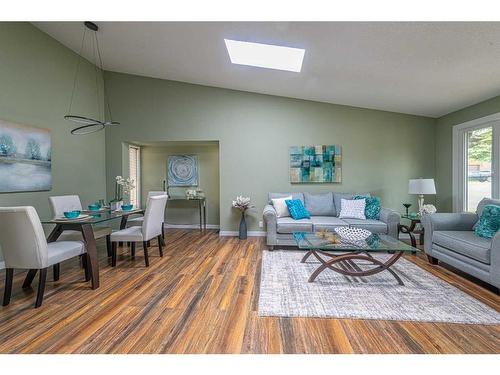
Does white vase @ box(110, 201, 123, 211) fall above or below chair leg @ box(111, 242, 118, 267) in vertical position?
above

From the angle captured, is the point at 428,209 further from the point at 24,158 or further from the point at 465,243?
the point at 24,158

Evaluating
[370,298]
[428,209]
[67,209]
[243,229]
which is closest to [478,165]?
[428,209]

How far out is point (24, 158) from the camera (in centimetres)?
369

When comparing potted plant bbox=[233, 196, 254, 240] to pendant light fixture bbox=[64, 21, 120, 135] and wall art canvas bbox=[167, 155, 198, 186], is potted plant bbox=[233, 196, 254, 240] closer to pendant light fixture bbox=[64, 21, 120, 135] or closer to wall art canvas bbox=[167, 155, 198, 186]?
wall art canvas bbox=[167, 155, 198, 186]

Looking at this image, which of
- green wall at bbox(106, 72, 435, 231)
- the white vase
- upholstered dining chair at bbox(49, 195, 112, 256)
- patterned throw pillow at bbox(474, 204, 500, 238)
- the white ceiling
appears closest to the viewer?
the white ceiling

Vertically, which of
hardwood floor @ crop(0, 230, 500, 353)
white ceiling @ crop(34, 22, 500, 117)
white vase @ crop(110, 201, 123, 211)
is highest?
white ceiling @ crop(34, 22, 500, 117)

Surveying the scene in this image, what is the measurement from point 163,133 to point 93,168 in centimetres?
152

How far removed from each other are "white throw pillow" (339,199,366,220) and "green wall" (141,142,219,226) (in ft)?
9.42

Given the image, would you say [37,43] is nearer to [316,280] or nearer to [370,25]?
[370,25]

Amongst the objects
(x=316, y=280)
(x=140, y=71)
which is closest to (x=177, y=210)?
(x=140, y=71)

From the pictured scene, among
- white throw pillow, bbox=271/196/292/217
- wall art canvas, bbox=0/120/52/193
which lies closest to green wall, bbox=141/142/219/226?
white throw pillow, bbox=271/196/292/217

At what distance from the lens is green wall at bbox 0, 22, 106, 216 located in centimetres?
351

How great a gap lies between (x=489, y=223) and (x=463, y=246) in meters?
0.42
